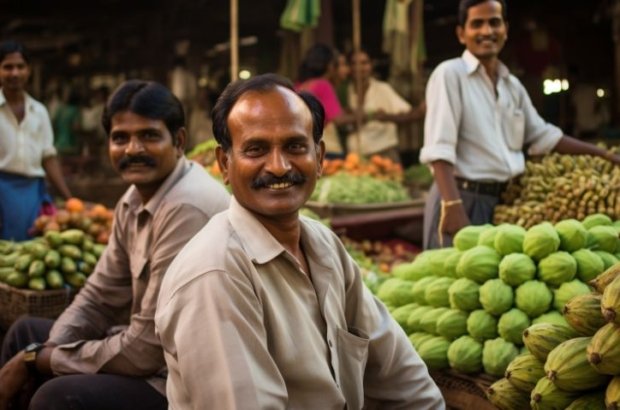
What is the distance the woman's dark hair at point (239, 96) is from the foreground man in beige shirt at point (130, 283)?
836 mm

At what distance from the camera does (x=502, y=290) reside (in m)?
2.68

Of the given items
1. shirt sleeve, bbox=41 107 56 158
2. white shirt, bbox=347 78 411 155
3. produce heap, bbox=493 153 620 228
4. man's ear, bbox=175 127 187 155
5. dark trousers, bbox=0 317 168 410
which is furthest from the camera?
white shirt, bbox=347 78 411 155

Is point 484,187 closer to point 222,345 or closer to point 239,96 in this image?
point 239,96

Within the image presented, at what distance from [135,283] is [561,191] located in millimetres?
2134

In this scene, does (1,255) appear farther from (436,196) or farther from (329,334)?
(329,334)

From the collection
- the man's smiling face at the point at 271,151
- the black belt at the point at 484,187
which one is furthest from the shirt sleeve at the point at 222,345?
the black belt at the point at 484,187

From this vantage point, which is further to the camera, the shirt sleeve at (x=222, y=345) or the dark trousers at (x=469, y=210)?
the dark trousers at (x=469, y=210)

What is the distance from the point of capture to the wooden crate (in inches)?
103

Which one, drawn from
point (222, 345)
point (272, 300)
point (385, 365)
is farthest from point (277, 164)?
point (385, 365)

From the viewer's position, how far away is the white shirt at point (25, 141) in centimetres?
552

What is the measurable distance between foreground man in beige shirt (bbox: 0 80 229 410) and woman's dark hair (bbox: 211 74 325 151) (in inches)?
32.9

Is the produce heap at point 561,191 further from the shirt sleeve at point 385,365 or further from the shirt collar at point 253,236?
the shirt collar at point 253,236

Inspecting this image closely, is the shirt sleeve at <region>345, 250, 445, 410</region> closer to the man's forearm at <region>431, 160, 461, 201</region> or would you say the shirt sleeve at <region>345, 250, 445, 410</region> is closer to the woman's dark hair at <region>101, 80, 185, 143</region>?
the woman's dark hair at <region>101, 80, 185, 143</region>

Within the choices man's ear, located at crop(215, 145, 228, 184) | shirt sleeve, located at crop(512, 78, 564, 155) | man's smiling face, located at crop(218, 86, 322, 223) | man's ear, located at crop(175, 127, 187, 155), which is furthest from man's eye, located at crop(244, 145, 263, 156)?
shirt sleeve, located at crop(512, 78, 564, 155)
